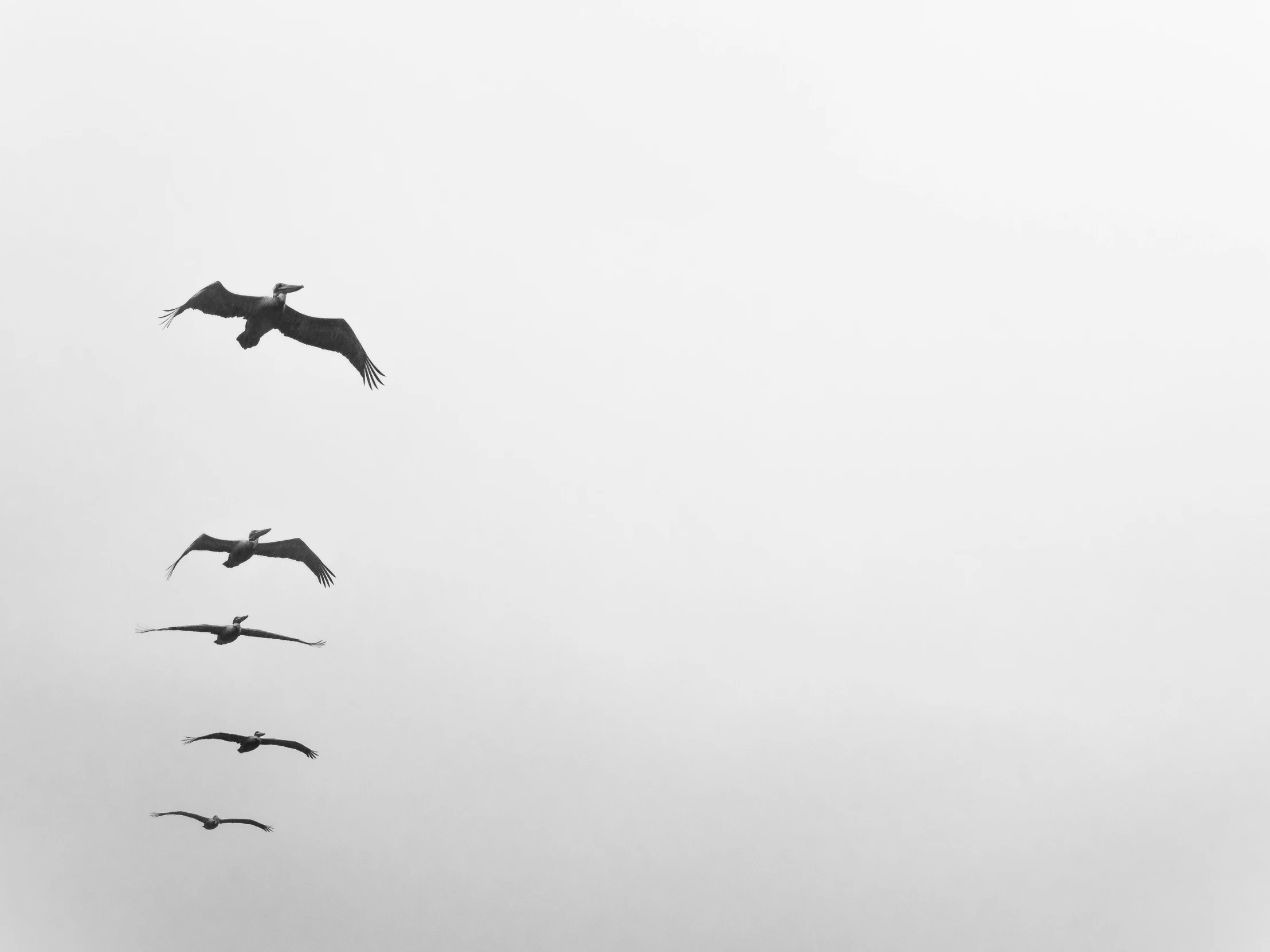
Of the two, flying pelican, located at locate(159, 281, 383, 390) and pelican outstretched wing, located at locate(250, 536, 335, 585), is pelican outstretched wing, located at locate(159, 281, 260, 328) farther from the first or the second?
pelican outstretched wing, located at locate(250, 536, 335, 585)

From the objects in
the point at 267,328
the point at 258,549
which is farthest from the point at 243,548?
the point at 267,328

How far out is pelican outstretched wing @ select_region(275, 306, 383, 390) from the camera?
50000mm

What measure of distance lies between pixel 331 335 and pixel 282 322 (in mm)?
2069

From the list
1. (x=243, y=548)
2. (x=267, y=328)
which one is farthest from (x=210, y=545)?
(x=267, y=328)

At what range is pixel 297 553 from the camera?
58438mm

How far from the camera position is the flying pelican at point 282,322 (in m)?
48.2

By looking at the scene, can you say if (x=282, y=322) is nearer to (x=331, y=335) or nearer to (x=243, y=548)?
(x=331, y=335)

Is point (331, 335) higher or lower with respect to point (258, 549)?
higher

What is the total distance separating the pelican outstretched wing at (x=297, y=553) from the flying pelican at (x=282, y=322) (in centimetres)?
1081

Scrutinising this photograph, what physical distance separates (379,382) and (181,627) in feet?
55.5

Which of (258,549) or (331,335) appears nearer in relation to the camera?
(331,335)

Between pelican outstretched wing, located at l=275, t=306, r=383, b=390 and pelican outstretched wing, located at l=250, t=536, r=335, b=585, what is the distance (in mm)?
10695

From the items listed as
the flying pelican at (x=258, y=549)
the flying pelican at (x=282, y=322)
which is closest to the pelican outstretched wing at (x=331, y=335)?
the flying pelican at (x=282, y=322)

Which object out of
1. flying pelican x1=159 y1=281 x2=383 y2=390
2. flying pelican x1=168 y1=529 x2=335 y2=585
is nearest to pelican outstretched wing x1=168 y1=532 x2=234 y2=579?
flying pelican x1=168 y1=529 x2=335 y2=585
